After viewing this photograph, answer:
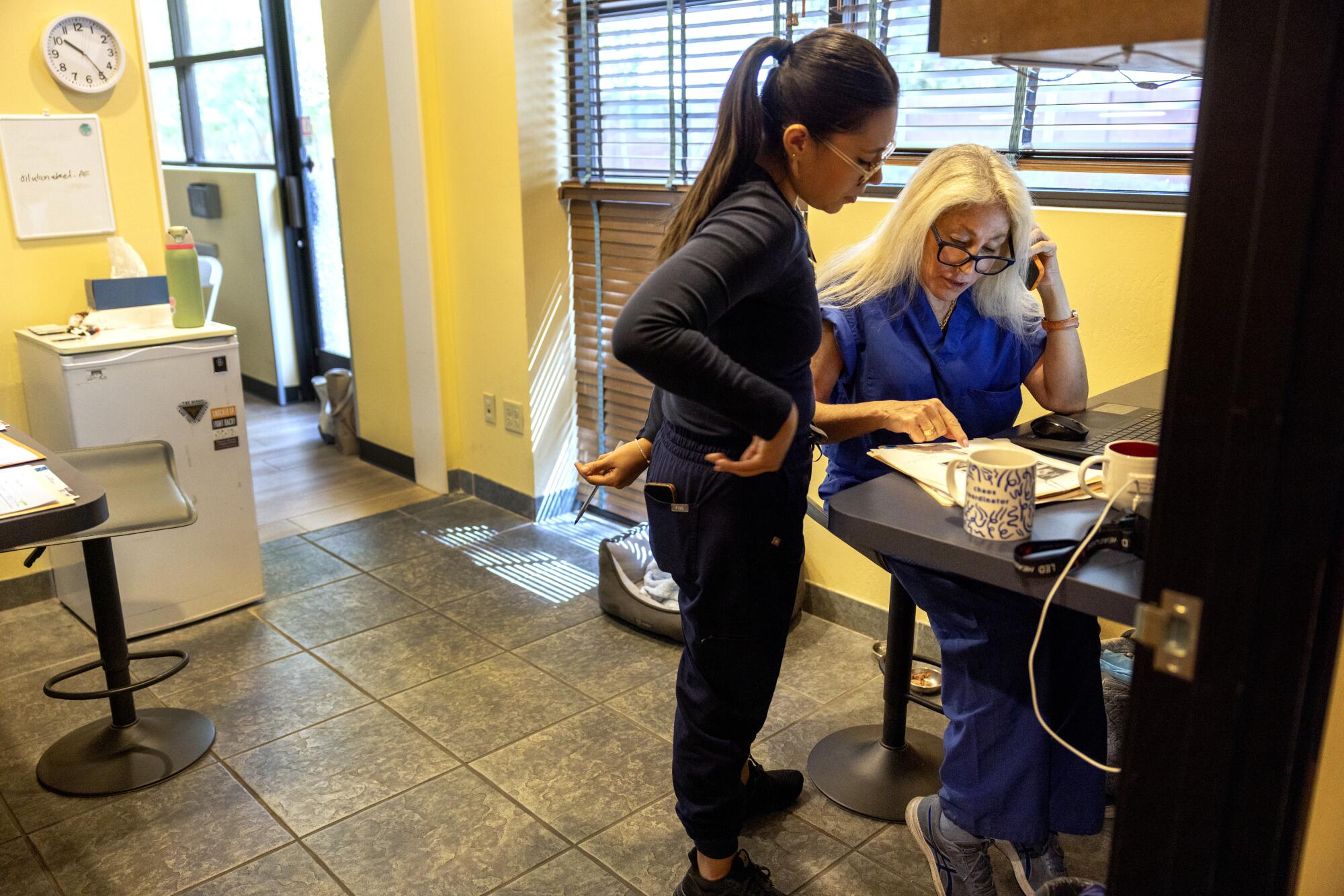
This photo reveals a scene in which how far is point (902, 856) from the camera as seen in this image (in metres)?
1.94

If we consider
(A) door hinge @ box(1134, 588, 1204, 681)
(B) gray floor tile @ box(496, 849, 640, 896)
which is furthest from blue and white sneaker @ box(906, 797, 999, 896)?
(A) door hinge @ box(1134, 588, 1204, 681)

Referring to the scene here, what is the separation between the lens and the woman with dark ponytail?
4.25 ft

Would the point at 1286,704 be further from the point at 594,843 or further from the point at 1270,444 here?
the point at 594,843

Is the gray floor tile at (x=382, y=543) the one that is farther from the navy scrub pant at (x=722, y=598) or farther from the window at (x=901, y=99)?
the navy scrub pant at (x=722, y=598)

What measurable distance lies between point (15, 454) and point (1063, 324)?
190 centimetres

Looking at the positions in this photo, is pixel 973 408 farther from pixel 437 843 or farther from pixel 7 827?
pixel 7 827

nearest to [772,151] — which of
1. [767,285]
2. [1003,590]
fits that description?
[767,285]

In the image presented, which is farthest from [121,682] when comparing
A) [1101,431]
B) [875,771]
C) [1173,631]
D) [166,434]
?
[1173,631]

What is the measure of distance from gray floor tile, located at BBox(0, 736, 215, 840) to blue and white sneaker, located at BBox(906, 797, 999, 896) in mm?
1509

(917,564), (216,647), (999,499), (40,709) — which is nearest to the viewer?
(999,499)

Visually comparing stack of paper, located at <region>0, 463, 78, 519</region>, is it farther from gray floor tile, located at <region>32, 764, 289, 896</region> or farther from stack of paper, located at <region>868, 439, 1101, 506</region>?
stack of paper, located at <region>868, 439, 1101, 506</region>

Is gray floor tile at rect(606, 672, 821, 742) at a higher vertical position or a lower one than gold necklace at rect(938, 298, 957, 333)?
lower

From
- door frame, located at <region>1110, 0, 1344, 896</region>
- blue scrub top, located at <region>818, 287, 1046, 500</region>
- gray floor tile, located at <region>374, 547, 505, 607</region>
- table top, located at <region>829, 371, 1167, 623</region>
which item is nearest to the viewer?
door frame, located at <region>1110, 0, 1344, 896</region>

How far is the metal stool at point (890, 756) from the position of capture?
2043 mm
